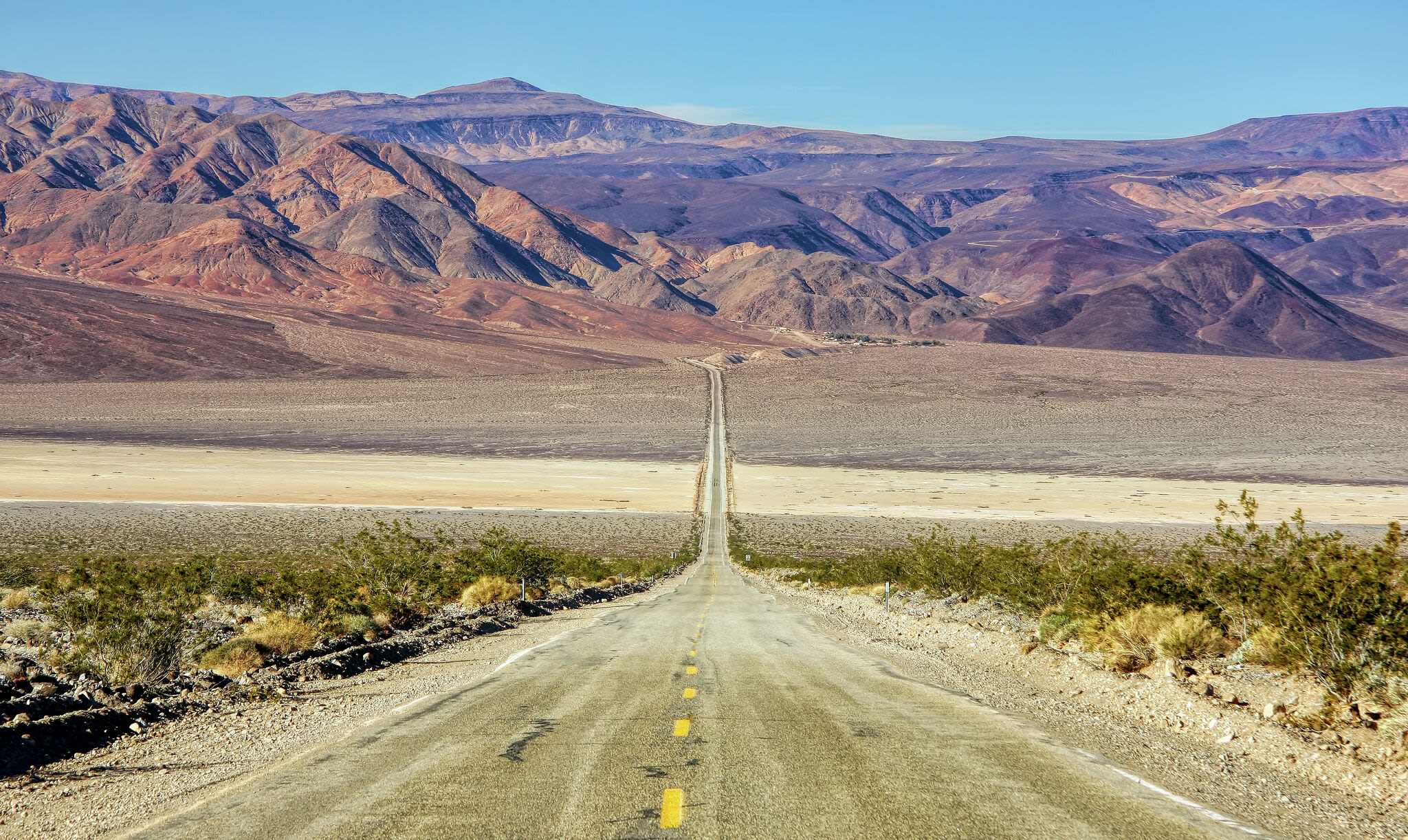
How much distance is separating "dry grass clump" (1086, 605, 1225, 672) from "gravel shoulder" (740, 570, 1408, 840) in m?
0.42

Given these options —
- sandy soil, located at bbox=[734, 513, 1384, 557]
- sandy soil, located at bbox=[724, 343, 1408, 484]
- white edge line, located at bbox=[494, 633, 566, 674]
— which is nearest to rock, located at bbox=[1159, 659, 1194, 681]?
white edge line, located at bbox=[494, 633, 566, 674]

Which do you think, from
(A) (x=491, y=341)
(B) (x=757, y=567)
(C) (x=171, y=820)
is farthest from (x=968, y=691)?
(A) (x=491, y=341)

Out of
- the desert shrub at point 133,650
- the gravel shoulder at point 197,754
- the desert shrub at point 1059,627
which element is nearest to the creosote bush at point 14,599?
the desert shrub at point 133,650

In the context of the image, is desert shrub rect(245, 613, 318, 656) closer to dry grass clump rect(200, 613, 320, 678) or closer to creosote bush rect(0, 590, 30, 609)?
dry grass clump rect(200, 613, 320, 678)

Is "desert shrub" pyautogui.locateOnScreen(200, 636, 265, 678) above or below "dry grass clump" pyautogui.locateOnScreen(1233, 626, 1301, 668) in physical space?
below

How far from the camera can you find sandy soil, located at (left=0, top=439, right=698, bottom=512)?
2505 inches

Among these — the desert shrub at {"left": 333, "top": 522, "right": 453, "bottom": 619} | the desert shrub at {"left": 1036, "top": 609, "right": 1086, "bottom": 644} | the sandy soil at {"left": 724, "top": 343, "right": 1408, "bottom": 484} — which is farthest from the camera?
the sandy soil at {"left": 724, "top": 343, "right": 1408, "bottom": 484}

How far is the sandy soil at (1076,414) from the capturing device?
290ft

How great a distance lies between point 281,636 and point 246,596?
10.2 meters

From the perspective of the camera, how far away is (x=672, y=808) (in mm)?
7395

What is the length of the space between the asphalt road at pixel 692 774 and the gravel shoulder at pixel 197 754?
407 millimetres

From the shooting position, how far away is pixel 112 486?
64.9 m

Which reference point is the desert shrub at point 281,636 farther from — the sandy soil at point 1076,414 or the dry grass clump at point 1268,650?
the sandy soil at point 1076,414

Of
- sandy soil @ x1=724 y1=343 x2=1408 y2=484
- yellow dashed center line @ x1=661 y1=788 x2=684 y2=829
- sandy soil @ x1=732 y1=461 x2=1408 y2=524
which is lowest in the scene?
sandy soil @ x1=732 y1=461 x2=1408 y2=524
